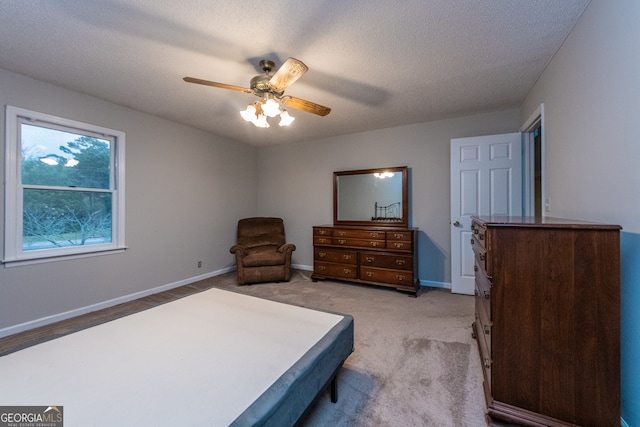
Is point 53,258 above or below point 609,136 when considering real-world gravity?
below

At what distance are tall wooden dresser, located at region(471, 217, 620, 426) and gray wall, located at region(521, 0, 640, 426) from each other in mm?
162

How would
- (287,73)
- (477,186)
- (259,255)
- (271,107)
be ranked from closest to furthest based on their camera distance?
1. (287,73)
2. (271,107)
3. (477,186)
4. (259,255)

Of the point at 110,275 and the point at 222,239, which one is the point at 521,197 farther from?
the point at 110,275

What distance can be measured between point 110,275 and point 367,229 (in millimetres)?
3265

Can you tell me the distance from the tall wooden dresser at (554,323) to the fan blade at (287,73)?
1.52 metres

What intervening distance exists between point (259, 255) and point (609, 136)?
366cm

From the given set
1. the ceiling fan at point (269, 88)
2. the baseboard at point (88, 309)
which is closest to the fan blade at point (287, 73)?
the ceiling fan at point (269, 88)

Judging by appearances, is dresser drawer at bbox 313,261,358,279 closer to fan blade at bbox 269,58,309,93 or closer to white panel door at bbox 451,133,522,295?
white panel door at bbox 451,133,522,295

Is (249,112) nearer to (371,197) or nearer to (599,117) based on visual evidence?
(599,117)

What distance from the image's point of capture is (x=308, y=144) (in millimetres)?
4676

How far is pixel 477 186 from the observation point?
3.23 meters

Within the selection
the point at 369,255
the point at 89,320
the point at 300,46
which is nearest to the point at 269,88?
the point at 300,46

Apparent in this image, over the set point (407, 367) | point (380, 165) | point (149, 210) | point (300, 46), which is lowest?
point (407, 367)

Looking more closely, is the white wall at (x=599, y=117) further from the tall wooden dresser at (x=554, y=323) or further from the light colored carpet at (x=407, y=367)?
the light colored carpet at (x=407, y=367)
